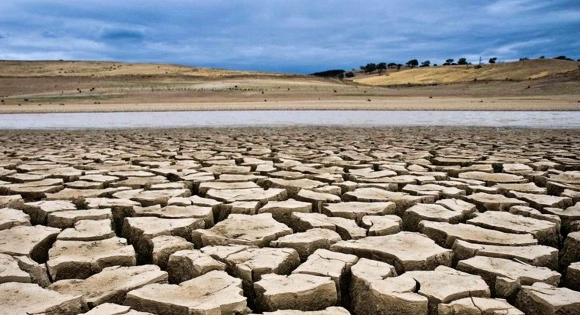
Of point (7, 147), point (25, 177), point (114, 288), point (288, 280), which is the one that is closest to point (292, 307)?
point (288, 280)

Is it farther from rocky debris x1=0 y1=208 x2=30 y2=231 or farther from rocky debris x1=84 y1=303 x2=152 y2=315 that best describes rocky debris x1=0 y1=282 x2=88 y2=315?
rocky debris x1=0 y1=208 x2=30 y2=231

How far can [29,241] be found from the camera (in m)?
2.05

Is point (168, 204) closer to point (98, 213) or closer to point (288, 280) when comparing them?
point (98, 213)

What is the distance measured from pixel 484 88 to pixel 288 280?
2589cm

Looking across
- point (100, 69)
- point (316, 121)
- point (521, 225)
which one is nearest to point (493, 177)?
point (521, 225)

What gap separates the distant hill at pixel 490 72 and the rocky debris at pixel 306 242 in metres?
29.5

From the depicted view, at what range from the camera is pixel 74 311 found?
4.84 feet

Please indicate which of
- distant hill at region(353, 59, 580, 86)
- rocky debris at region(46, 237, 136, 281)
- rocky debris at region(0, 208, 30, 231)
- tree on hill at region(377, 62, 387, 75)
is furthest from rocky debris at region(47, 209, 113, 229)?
tree on hill at region(377, 62, 387, 75)

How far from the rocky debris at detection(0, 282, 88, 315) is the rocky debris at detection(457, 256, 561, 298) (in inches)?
50.7

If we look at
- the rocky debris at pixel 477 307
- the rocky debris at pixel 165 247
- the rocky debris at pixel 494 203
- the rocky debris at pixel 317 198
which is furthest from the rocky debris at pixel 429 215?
the rocky debris at pixel 165 247

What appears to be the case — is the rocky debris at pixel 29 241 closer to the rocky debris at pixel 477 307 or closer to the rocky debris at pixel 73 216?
the rocky debris at pixel 73 216

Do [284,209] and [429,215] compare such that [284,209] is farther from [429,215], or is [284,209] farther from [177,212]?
[429,215]

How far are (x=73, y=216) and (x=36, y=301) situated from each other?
960 millimetres

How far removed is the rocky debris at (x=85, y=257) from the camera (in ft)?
5.88
